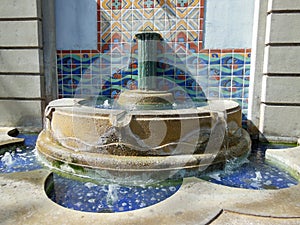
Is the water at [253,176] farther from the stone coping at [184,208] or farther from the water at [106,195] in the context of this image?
the water at [106,195]

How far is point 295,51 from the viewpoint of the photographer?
15.4ft

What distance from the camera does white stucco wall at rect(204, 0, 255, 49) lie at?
5086 millimetres

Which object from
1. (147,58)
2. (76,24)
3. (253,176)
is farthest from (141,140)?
(76,24)

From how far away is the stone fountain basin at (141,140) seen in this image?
311 centimetres

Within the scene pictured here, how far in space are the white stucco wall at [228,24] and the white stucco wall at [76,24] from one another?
2.32 metres

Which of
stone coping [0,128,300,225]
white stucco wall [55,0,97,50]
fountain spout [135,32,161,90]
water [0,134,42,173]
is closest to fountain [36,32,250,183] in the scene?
water [0,134,42,173]

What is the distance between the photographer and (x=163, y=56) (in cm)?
539

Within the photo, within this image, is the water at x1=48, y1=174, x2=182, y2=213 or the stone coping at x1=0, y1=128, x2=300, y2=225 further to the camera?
the water at x1=48, y1=174, x2=182, y2=213

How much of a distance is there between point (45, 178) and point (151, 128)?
132 centimetres

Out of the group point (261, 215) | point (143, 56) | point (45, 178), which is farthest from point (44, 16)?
point (261, 215)

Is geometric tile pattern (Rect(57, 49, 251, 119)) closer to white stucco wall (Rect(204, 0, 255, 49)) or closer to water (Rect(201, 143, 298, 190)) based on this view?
white stucco wall (Rect(204, 0, 255, 49))

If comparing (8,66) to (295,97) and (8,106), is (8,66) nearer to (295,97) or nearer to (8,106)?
(8,106)

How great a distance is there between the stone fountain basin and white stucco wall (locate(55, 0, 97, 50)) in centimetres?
258

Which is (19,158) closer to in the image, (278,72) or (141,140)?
(141,140)
